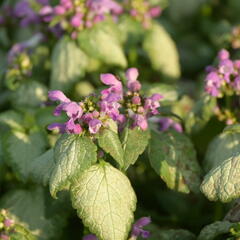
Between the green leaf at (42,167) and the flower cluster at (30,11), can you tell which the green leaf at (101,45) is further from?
the green leaf at (42,167)

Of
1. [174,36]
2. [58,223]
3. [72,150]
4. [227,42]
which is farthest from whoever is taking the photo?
[174,36]

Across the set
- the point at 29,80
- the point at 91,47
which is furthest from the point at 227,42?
the point at 29,80

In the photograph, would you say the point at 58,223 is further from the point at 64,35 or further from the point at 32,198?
the point at 64,35

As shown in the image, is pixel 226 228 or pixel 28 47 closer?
pixel 226 228

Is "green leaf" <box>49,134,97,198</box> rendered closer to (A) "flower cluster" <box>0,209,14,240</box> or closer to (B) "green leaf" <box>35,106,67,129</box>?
(A) "flower cluster" <box>0,209,14,240</box>

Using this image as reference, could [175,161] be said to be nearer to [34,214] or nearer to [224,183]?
[224,183]

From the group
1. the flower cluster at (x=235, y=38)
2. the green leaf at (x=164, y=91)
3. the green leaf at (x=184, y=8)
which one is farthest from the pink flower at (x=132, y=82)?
the green leaf at (x=184, y=8)
